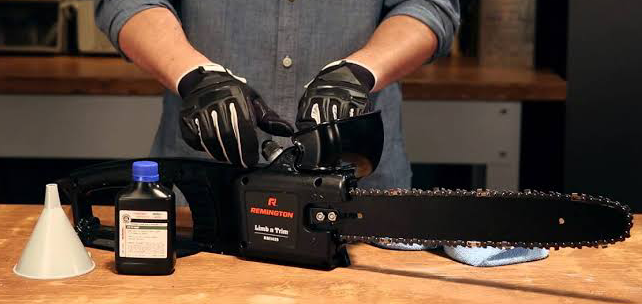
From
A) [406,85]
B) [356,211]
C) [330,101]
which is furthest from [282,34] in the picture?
[406,85]

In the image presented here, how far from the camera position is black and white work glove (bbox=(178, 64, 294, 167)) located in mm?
1372

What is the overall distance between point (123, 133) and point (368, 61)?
133cm

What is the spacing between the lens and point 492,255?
1.41m

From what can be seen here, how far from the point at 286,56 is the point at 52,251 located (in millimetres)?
680

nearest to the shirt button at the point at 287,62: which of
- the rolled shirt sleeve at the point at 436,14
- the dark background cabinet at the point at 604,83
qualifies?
the rolled shirt sleeve at the point at 436,14

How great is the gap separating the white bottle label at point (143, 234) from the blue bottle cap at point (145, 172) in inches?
1.7

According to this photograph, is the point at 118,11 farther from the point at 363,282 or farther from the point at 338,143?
the point at 363,282

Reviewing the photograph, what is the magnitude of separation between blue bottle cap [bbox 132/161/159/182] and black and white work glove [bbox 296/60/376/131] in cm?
22

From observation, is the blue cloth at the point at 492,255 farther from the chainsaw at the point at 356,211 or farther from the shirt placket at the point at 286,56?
the shirt placket at the point at 286,56

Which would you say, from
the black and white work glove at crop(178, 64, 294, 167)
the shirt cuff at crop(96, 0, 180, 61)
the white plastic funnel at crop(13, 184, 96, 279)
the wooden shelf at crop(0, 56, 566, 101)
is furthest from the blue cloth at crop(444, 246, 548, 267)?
the wooden shelf at crop(0, 56, 566, 101)

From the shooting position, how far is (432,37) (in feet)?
5.92

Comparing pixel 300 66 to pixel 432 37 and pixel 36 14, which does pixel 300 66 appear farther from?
pixel 36 14

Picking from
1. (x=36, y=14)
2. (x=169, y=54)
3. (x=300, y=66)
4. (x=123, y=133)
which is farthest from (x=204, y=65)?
(x=36, y=14)

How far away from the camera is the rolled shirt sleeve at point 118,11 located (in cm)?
177
